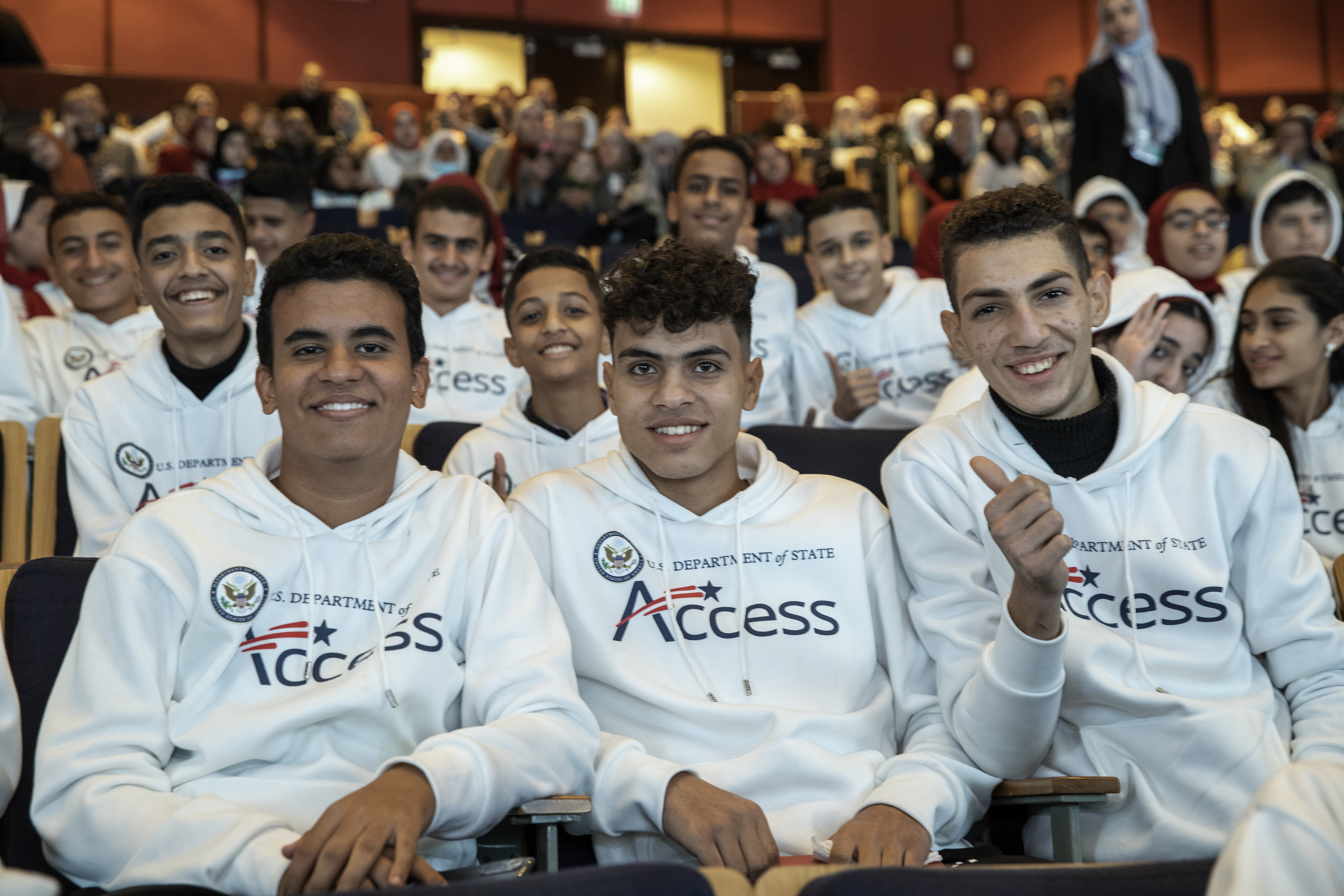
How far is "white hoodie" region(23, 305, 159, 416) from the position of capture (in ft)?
12.9

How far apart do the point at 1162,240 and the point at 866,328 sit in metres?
1.62

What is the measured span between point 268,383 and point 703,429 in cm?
80

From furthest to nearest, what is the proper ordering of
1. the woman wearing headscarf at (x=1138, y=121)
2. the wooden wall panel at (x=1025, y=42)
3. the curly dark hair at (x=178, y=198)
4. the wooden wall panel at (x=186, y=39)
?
1. the wooden wall panel at (x=1025, y=42)
2. the wooden wall panel at (x=186, y=39)
3. the woman wearing headscarf at (x=1138, y=121)
4. the curly dark hair at (x=178, y=198)

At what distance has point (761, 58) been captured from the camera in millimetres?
15656

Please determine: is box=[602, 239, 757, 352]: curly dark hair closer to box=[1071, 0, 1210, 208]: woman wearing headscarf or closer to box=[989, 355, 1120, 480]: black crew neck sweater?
box=[989, 355, 1120, 480]: black crew neck sweater

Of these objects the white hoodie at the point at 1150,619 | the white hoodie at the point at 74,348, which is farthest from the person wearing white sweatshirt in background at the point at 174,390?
the white hoodie at the point at 1150,619

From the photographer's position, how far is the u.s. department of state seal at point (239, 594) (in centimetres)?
187

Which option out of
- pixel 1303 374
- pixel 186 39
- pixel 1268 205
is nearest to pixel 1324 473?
pixel 1303 374

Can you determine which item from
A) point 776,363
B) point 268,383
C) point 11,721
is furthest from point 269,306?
point 776,363

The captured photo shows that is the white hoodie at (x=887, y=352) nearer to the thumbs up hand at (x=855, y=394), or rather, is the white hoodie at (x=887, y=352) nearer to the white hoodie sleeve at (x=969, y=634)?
the thumbs up hand at (x=855, y=394)

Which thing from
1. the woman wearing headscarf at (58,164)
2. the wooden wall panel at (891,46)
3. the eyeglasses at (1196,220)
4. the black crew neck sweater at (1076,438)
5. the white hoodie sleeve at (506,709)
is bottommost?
the white hoodie sleeve at (506,709)

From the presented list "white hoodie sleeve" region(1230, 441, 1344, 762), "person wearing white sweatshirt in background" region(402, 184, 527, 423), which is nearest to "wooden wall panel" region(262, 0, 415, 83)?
"person wearing white sweatshirt in background" region(402, 184, 527, 423)

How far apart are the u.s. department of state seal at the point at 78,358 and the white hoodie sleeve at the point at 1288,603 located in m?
3.64

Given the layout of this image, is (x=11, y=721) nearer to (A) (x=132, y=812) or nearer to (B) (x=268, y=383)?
(A) (x=132, y=812)
